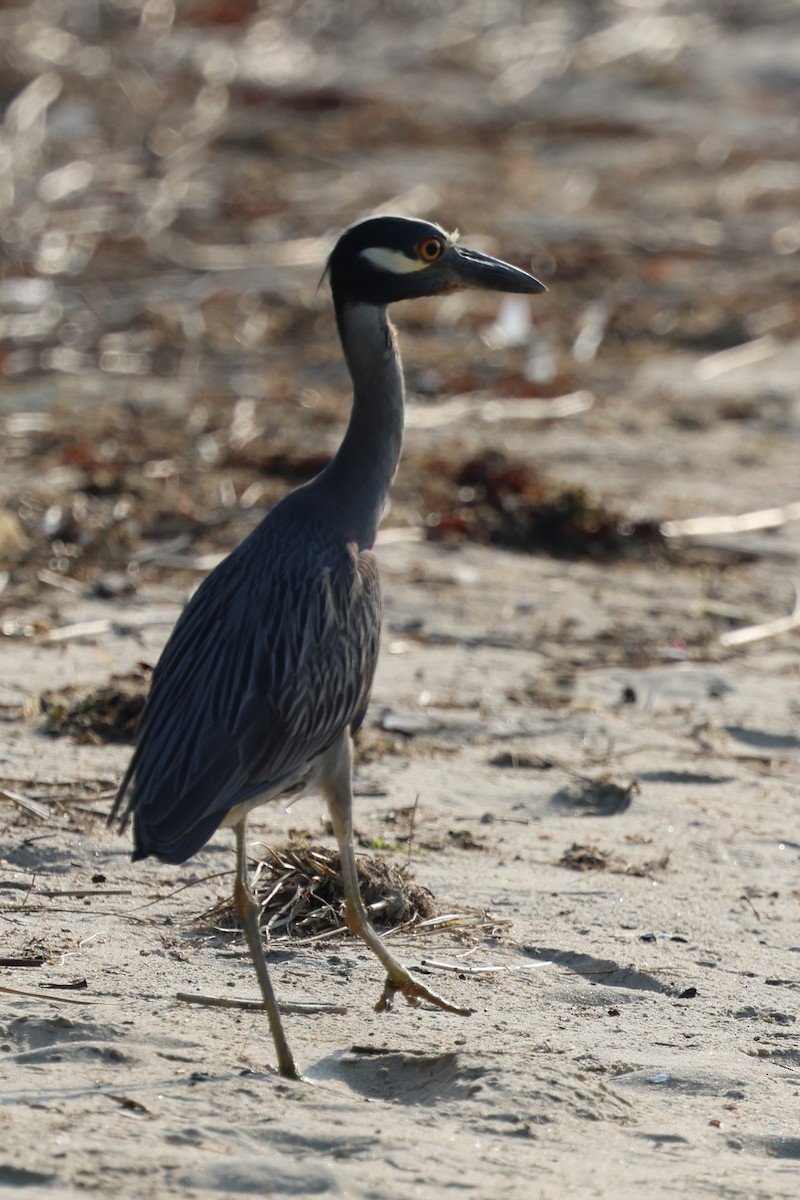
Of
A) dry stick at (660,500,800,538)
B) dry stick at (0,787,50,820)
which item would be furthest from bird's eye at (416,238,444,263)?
dry stick at (660,500,800,538)

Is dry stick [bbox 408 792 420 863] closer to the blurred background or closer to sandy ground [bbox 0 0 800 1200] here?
sandy ground [bbox 0 0 800 1200]

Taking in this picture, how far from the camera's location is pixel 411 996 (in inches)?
187

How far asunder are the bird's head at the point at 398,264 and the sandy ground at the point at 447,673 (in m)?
1.70

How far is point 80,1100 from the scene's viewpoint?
154 inches

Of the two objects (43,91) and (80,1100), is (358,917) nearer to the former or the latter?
(80,1100)

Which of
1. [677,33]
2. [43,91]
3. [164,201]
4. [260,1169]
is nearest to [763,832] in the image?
[260,1169]

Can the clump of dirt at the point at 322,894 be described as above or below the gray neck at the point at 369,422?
below

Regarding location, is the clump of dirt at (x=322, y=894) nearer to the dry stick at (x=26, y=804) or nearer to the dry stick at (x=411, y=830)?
the dry stick at (x=411, y=830)

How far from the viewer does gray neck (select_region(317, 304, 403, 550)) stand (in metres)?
5.35

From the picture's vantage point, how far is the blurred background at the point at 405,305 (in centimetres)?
933

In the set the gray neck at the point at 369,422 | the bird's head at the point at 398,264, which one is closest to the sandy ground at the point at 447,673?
the gray neck at the point at 369,422

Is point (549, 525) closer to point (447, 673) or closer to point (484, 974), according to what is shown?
point (447, 673)

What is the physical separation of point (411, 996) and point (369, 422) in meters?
1.77

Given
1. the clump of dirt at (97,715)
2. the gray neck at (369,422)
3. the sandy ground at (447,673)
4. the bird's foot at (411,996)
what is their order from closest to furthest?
the sandy ground at (447,673) → the bird's foot at (411,996) → the gray neck at (369,422) → the clump of dirt at (97,715)
